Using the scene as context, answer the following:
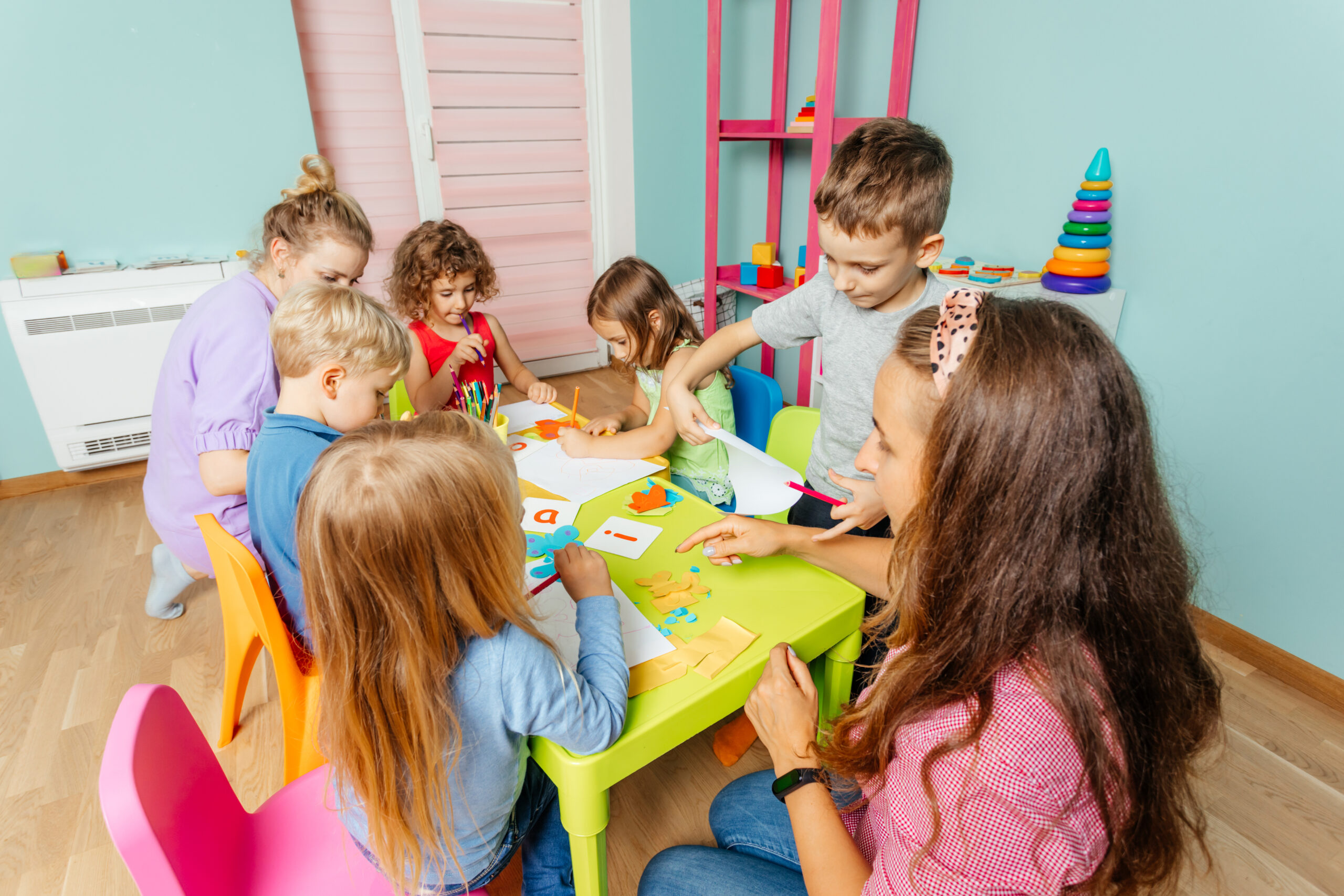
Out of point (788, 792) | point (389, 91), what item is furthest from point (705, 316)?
point (788, 792)

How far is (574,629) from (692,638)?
167 millimetres

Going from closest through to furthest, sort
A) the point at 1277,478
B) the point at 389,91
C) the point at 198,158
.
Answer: the point at 1277,478, the point at 198,158, the point at 389,91

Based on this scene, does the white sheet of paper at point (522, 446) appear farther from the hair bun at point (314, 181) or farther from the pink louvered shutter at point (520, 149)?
the pink louvered shutter at point (520, 149)

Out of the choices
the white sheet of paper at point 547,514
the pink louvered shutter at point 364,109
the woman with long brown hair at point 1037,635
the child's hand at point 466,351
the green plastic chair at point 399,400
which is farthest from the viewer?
the pink louvered shutter at point 364,109

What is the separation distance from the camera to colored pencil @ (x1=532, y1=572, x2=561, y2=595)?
108cm

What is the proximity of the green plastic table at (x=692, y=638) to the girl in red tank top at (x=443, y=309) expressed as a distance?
0.86 meters

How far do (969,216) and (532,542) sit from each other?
6.60 ft

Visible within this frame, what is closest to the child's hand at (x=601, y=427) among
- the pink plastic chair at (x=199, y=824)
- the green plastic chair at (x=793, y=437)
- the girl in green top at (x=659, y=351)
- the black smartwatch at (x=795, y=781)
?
the girl in green top at (x=659, y=351)

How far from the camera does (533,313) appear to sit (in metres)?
3.97

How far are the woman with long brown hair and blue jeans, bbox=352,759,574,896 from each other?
0.53 metres

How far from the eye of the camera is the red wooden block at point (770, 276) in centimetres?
323

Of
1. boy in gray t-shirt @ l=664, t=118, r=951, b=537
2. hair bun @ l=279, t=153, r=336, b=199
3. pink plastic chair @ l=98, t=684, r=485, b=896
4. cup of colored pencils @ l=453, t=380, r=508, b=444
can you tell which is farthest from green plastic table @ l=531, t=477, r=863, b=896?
hair bun @ l=279, t=153, r=336, b=199

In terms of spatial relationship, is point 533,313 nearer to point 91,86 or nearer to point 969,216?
point 91,86

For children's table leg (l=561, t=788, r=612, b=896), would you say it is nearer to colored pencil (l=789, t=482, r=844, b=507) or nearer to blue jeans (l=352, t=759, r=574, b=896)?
blue jeans (l=352, t=759, r=574, b=896)
